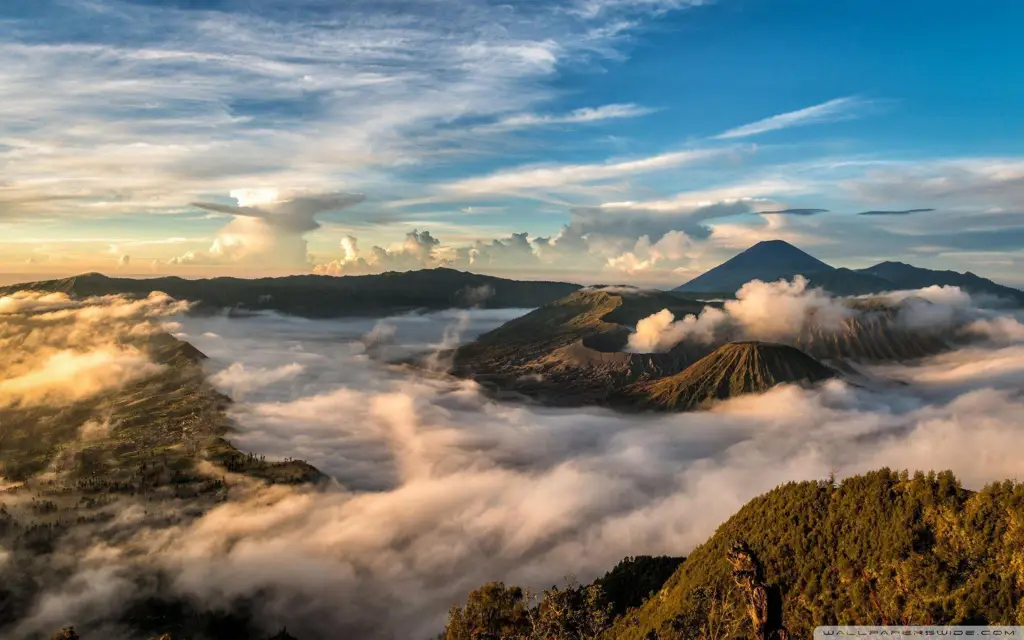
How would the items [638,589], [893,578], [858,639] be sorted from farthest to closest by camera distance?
[638,589] → [893,578] → [858,639]

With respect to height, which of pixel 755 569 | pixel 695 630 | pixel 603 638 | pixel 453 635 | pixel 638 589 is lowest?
pixel 638 589

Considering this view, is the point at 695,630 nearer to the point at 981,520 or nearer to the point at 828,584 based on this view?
the point at 828,584

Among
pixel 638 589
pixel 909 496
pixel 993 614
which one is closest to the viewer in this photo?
pixel 993 614

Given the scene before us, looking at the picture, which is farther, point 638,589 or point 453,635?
point 638,589

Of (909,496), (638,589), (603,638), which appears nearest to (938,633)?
(909,496)

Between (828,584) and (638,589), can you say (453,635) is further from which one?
(638,589)

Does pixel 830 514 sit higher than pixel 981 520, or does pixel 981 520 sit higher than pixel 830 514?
pixel 981 520
